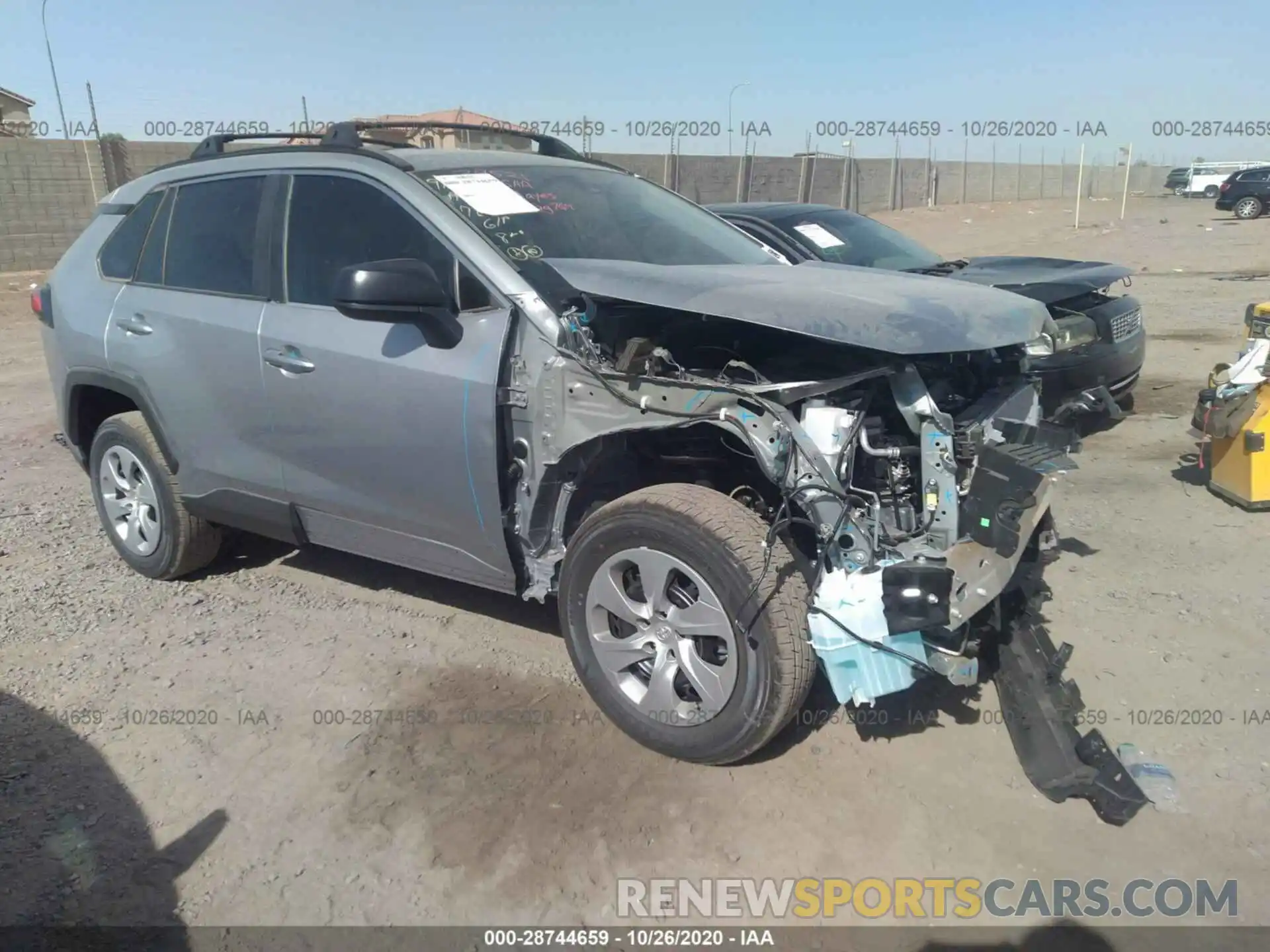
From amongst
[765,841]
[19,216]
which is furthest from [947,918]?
[19,216]

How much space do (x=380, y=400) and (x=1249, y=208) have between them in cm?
3255

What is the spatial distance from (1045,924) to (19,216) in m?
21.0

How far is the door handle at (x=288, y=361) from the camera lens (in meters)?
3.73

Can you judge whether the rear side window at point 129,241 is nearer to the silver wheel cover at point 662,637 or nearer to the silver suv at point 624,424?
the silver suv at point 624,424

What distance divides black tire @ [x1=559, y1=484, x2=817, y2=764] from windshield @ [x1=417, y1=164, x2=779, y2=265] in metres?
1.05

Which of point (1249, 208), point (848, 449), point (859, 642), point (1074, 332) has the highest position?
point (848, 449)

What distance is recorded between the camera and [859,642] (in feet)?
9.31

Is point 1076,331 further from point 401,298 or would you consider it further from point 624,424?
point 401,298

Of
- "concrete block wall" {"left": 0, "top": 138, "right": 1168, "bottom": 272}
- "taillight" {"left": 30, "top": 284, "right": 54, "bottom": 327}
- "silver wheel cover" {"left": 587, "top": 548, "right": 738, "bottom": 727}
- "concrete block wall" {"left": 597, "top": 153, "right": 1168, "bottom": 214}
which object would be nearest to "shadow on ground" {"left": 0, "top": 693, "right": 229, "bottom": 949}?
"silver wheel cover" {"left": 587, "top": 548, "right": 738, "bottom": 727}

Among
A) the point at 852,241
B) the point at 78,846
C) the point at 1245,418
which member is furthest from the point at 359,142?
the point at 1245,418

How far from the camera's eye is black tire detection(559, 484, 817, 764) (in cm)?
288

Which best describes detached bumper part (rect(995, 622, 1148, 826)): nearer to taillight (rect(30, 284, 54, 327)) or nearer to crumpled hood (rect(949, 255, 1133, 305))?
crumpled hood (rect(949, 255, 1133, 305))

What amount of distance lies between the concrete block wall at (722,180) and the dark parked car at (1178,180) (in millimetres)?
6238

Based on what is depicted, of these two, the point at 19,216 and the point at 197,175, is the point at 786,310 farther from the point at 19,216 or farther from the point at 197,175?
the point at 19,216
